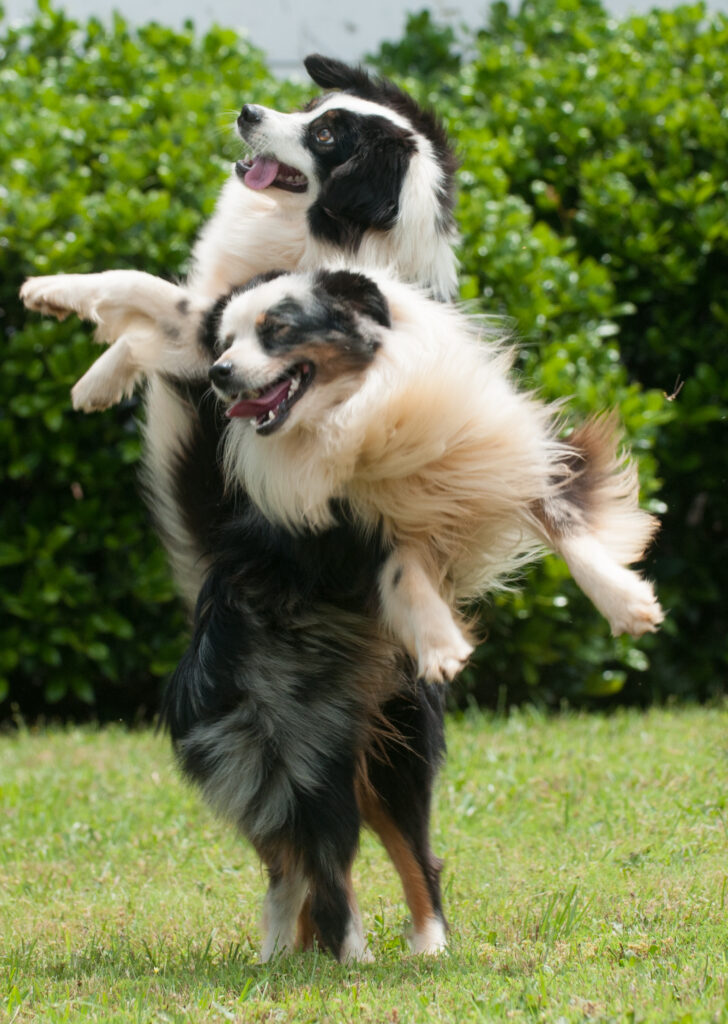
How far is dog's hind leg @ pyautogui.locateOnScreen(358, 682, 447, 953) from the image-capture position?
3.81 m

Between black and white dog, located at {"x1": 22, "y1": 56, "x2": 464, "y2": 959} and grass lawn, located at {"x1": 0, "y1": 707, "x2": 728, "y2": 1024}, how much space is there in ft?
1.10

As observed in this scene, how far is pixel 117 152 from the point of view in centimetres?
677

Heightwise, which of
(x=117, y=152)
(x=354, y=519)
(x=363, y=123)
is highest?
→ (x=363, y=123)

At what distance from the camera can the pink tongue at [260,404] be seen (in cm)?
333

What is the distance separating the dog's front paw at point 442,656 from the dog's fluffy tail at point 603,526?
41 centimetres

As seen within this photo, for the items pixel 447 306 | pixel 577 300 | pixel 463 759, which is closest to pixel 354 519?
pixel 447 306

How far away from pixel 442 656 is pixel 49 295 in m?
1.62

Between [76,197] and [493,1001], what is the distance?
4.84 m

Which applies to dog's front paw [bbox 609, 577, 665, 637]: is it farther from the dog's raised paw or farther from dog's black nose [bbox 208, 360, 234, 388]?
dog's black nose [bbox 208, 360, 234, 388]

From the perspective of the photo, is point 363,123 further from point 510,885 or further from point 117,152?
point 117,152

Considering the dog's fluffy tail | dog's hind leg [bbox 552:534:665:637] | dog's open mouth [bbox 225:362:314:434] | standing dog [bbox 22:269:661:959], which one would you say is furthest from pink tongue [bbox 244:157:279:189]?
dog's hind leg [bbox 552:534:665:637]

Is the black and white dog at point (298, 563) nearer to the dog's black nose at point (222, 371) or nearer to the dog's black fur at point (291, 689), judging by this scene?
the dog's black fur at point (291, 689)

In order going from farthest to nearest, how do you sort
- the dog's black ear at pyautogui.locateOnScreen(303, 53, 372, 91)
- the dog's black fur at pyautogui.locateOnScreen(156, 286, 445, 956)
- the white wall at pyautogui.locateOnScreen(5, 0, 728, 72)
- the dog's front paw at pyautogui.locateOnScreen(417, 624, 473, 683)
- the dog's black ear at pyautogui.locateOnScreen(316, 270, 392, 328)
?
the white wall at pyautogui.locateOnScreen(5, 0, 728, 72) < the dog's black ear at pyautogui.locateOnScreen(303, 53, 372, 91) < the dog's black fur at pyautogui.locateOnScreen(156, 286, 445, 956) < the dog's black ear at pyautogui.locateOnScreen(316, 270, 392, 328) < the dog's front paw at pyautogui.locateOnScreen(417, 624, 473, 683)

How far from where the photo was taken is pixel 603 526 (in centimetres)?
360
